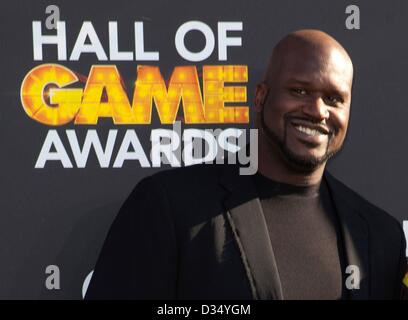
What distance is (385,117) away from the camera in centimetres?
221

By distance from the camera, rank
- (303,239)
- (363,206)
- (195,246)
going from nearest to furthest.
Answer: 1. (195,246)
2. (303,239)
3. (363,206)

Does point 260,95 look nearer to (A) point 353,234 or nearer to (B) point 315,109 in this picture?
(B) point 315,109

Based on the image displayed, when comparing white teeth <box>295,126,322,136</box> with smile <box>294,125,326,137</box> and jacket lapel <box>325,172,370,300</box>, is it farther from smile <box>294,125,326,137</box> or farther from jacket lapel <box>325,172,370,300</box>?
jacket lapel <box>325,172,370,300</box>

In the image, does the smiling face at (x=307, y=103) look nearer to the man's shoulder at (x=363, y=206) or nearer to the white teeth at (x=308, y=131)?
the white teeth at (x=308, y=131)

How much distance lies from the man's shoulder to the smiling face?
146mm

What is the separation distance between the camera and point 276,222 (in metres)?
1.99

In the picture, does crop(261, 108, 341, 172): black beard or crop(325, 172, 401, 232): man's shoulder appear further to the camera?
crop(325, 172, 401, 232): man's shoulder

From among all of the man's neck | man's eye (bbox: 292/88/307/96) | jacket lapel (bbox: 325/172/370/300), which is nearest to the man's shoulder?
jacket lapel (bbox: 325/172/370/300)

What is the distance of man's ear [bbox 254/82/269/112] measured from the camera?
2033 millimetres

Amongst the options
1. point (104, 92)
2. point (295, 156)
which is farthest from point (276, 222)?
point (104, 92)

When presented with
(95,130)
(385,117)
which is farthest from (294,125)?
(95,130)

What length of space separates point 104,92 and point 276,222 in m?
0.69

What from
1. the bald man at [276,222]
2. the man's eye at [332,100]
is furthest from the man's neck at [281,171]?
the man's eye at [332,100]
